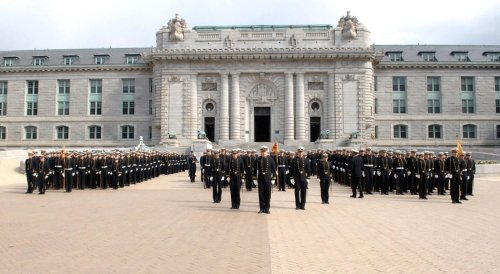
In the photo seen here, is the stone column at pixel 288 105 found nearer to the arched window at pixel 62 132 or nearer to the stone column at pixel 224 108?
the stone column at pixel 224 108

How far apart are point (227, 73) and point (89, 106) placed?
22029 millimetres

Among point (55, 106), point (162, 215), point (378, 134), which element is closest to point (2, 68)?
point (55, 106)

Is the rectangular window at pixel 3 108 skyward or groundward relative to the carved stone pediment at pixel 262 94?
groundward

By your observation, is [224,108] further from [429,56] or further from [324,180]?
[324,180]


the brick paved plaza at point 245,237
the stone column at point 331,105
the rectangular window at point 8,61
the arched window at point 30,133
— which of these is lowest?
the brick paved plaza at point 245,237

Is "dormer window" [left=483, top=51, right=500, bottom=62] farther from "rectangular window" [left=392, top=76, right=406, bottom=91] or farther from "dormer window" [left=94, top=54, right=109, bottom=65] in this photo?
"dormer window" [left=94, top=54, right=109, bottom=65]

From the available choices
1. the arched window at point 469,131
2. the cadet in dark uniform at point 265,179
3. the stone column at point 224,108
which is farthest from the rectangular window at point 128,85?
the cadet in dark uniform at point 265,179

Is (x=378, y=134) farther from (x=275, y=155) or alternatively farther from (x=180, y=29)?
(x=275, y=155)

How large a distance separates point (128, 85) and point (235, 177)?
50688 mm

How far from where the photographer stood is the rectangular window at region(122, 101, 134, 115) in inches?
2534

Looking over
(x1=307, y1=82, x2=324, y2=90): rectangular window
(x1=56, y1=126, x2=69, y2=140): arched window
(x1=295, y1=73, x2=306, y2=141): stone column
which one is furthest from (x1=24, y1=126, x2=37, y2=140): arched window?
(x1=307, y1=82, x2=324, y2=90): rectangular window

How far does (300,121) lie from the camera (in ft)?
186

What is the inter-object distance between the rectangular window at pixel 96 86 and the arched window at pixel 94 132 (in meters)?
5.24

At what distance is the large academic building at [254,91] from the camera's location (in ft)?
185
